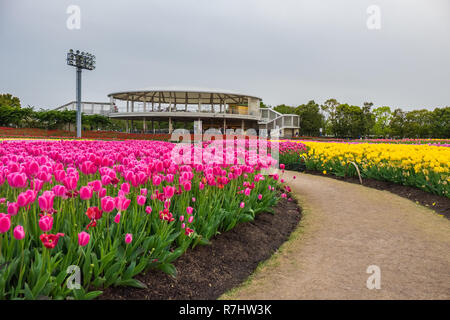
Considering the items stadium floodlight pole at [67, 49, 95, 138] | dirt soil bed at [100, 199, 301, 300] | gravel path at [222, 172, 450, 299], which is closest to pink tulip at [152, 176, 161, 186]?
dirt soil bed at [100, 199, 301, 300]

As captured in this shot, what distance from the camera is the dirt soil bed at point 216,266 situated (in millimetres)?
2740

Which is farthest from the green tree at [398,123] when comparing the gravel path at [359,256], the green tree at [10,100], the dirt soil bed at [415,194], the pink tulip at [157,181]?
the green tree at [10,100]

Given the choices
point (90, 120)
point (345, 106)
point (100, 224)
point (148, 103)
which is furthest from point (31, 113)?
point (100, 224)

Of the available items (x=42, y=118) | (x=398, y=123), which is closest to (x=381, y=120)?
(x=398, y=123)

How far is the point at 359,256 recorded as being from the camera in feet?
12.9

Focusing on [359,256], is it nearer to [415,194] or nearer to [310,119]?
[415,194]

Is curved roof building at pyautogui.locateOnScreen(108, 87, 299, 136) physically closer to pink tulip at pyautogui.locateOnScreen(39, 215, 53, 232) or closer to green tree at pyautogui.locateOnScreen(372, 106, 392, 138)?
green tree at pyautogui.locateOnScreen(372, 106, 392, 138)

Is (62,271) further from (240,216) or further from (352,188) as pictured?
(352,188)

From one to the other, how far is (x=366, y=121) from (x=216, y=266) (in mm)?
56640

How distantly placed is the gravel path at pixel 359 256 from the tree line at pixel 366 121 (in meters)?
51.3

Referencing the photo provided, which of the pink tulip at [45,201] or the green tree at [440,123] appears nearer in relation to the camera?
the pink tulip at [45,201]

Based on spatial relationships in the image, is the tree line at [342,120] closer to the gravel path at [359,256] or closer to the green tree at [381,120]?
the green tree at [381,120]

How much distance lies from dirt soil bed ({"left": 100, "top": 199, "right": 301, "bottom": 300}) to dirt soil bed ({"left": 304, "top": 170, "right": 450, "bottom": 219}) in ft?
11.2
